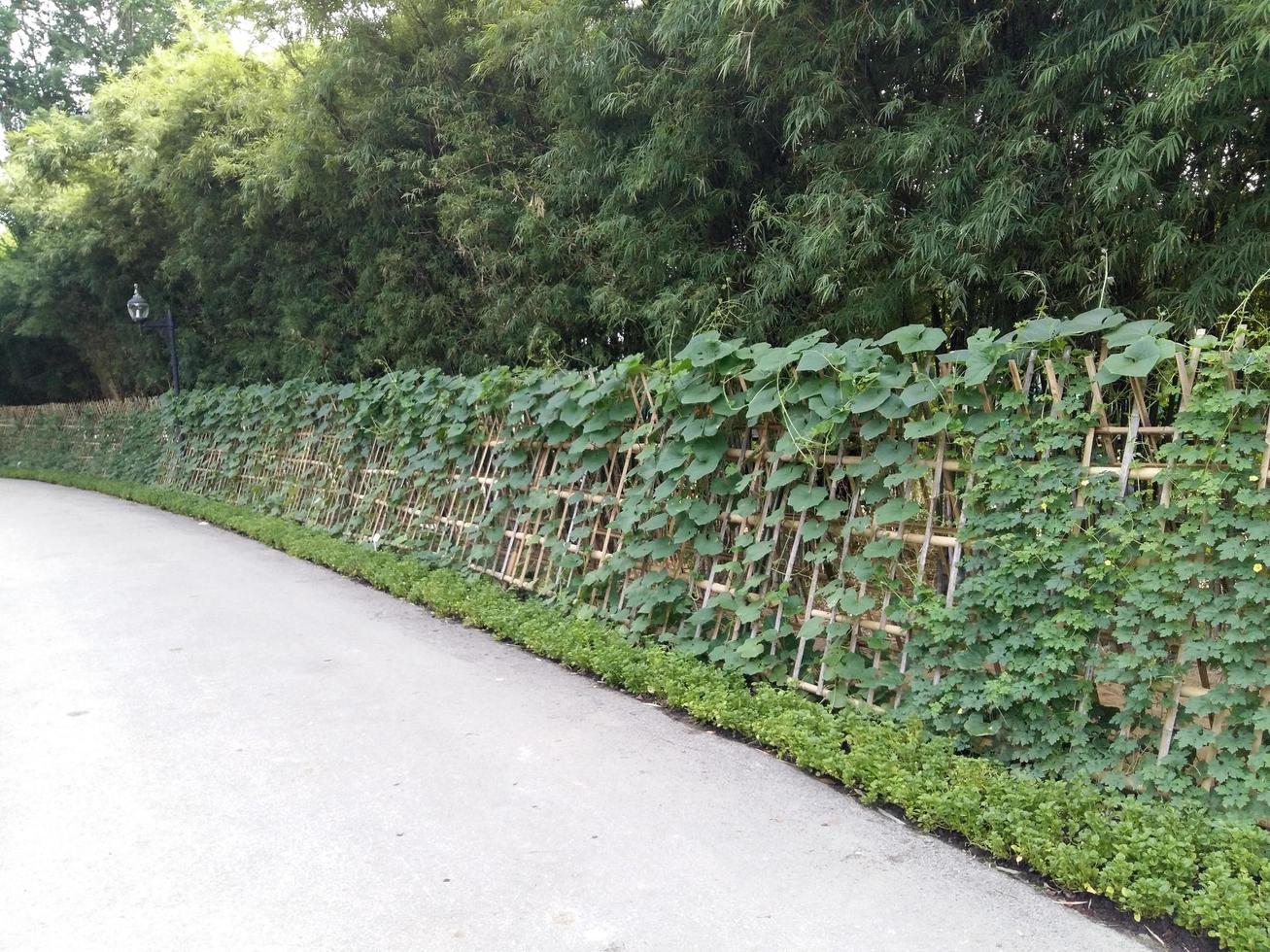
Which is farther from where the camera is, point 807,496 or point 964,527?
point 807,496

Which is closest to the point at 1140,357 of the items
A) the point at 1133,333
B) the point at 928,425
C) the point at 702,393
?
the point at 1133,333

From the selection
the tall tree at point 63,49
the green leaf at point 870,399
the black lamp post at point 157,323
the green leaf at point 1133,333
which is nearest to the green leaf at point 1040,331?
the green leaf at point 1133,333

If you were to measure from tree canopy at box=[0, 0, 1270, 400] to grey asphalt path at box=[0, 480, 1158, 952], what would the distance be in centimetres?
247

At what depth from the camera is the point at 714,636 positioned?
4.38 m

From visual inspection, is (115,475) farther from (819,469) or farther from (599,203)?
(819,469)

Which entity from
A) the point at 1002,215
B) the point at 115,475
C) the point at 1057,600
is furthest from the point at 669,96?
the point at 115,475

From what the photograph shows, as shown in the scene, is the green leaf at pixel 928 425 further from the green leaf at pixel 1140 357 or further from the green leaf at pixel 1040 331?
the green leaf at pixel 1140 357

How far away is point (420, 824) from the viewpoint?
9.87ft

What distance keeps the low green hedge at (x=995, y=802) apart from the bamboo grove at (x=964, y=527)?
171mm

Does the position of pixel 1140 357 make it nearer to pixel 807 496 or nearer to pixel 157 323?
pixel 807 496

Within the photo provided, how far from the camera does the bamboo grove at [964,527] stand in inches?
106

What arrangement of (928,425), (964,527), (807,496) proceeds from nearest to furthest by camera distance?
(964,527) < (928,425) < (807,496)

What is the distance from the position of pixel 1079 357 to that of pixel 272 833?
3.23 m

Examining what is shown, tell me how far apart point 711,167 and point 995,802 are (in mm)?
4204
